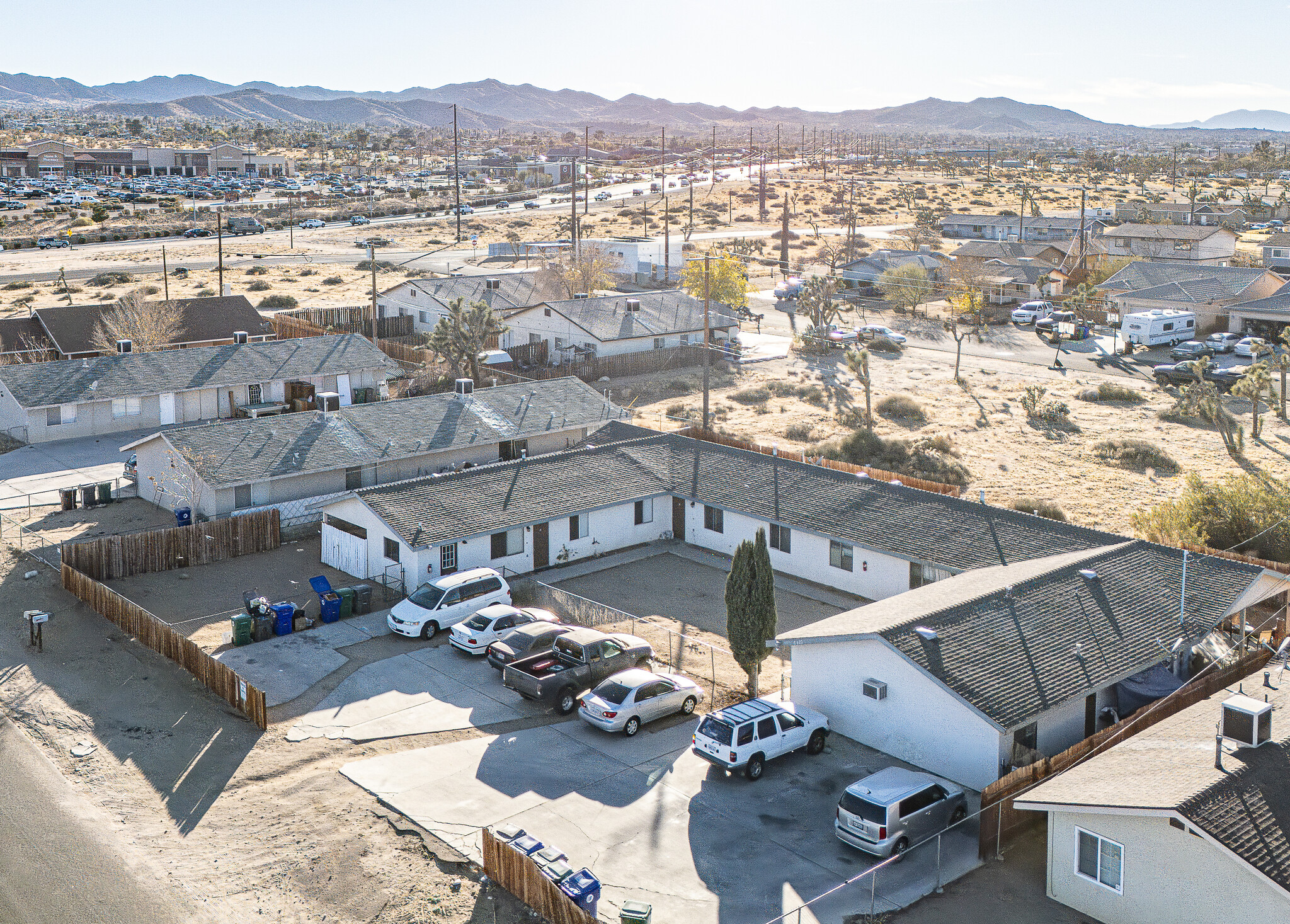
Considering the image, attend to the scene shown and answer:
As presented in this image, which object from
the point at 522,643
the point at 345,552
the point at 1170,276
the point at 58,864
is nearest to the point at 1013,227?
the point at 1170,276

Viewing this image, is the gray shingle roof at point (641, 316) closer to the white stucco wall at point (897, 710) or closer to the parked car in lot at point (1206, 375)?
the parked car in lot at point (1206, 375)

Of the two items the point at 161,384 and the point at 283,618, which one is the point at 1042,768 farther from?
the point at 161,384

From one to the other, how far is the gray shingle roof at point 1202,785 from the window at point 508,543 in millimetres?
18541

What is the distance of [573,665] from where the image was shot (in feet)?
87.0

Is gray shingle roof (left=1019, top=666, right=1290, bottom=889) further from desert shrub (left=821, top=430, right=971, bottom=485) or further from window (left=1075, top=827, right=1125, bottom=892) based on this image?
desert shrub (left=821, top=430, right=971, bottom=485)

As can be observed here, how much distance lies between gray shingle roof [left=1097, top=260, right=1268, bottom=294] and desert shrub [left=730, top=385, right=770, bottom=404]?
35.2m

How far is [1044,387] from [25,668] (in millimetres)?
49760

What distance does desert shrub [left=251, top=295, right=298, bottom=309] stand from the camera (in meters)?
81.1

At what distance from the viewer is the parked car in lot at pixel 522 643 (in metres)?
27.2

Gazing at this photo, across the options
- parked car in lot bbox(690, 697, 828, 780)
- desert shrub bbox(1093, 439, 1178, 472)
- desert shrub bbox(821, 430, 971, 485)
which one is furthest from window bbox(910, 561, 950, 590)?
desert shrub bbox(1093, 439, 1178, 472)

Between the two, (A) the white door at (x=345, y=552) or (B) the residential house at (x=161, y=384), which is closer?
(A) the white door at (x=345, y=552)

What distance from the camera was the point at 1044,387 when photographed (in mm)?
61219

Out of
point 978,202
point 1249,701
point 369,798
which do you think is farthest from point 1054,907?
point 978,202

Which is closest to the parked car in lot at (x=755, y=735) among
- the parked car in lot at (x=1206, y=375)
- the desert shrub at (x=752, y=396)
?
the desert shrub at (x=752, y=396)
